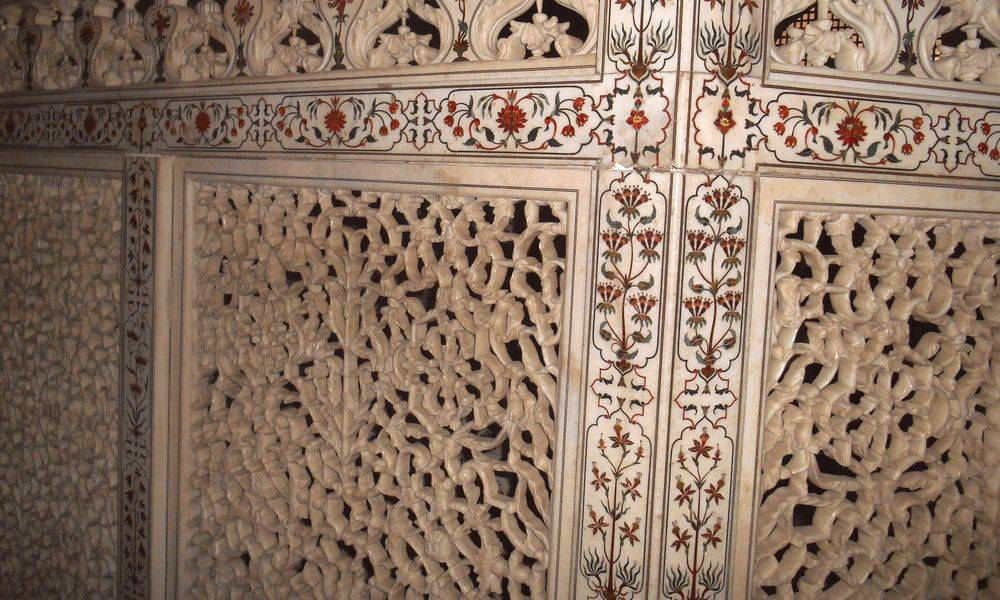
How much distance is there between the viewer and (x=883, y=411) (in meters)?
1.82

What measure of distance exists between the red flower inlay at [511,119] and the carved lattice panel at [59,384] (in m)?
1.43

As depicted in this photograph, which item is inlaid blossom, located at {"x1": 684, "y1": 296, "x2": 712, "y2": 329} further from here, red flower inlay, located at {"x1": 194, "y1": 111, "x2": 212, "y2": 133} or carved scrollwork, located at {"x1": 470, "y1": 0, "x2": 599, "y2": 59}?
red flower inlay, located at {"x1": 194, "y1": 111, "x2": 212, "y2": 133}

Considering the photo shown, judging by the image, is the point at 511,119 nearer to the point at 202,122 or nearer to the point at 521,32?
the point at 521,32

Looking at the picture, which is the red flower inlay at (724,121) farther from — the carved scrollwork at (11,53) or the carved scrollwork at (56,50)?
the carved scrollwork at (11,53)

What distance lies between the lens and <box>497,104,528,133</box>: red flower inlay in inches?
69.7

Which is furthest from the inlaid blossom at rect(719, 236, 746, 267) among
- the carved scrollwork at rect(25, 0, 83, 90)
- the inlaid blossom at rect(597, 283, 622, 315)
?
the carved scrollwork at rect(25, 0, 83, 90)

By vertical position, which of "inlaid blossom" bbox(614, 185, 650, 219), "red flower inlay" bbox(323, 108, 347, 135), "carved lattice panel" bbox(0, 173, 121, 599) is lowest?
"carved lattice panel" bbox(0, 173, 121, 599)

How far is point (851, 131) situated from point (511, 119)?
0.76m

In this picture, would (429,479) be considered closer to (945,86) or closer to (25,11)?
(945,86)

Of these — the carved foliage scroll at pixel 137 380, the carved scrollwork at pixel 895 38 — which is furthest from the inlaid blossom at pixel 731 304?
the carved foliage scroll at pixel 137 380

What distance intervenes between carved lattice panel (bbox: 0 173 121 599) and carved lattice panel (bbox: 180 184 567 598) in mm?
425

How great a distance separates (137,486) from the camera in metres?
2.46

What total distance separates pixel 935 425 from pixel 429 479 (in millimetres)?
1303

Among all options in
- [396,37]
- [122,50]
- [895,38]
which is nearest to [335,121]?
[396,37]
